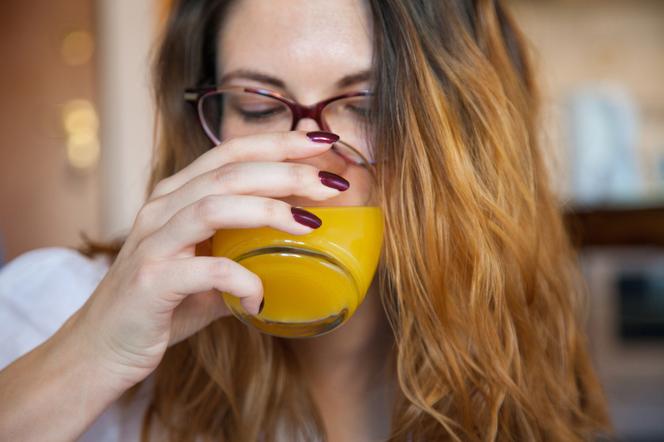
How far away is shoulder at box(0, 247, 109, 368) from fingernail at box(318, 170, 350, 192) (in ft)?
2.17

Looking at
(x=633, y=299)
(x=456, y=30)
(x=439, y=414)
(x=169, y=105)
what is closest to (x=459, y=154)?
(x=456, y=30)

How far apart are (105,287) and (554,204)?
0.93 metres

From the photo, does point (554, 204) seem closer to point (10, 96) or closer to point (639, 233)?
point (639, 233)

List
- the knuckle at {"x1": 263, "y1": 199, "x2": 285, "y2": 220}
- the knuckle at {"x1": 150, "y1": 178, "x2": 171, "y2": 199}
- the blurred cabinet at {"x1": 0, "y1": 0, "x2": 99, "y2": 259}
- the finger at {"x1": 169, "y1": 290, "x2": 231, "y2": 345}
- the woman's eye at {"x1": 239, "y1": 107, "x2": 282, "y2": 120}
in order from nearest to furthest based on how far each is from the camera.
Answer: the knuckle at {"x1": 263, "y1": 199, "x2": 285, "y2": 220}, the knuckle at {"x1": 150, "y1": 178, "x2": 171, "y2": 199}, the finger at {"x1": 169, "y1": 290, "x2": 231, "y2": 345}, the woman's eye at {"x1": 239, "y1": 107, "x2": 282, "y2": 120}, the blurred cabinet at {"x1": 0, "y1": 0, "x2": 99, "y2": 259}

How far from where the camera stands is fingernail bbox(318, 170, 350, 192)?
2.57 feet

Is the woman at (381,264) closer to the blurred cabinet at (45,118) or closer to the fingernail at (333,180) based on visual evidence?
the fingernail at (333,180)

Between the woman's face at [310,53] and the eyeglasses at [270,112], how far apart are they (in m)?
0.02

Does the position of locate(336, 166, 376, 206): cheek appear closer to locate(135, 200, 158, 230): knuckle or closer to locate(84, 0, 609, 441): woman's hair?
locate(84, 0, 609, 441): woman's hair

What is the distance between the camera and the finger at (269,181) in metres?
0.77

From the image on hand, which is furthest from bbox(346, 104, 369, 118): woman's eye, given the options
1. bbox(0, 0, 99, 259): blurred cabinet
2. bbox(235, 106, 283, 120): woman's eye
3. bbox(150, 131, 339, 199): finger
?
bbox(0, 0, 99, 259): blurred cabinet

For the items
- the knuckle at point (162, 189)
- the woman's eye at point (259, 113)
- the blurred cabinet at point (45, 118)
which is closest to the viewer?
the knuckle at point (162, 189)

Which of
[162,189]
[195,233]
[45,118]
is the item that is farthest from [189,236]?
[45,118]

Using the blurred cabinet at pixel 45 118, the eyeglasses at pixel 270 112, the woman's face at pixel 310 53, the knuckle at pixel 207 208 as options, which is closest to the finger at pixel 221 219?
the knuckle at pixel 207 208

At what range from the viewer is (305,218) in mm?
764
